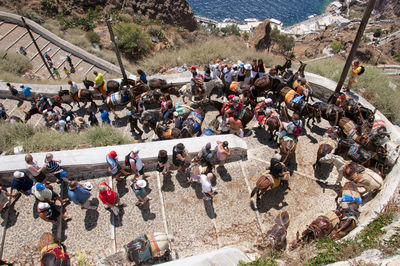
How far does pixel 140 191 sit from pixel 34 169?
2996 mm

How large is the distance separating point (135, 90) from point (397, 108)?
440 inches

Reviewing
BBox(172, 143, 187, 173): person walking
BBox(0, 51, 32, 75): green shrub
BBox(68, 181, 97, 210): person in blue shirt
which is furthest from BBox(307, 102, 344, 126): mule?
BBox(0, 51, 32, 75): green shrub

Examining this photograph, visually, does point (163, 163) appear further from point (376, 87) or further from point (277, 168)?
point (376, 87)

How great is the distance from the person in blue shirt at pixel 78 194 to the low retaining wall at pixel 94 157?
1.17 m

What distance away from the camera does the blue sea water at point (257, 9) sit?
83750 mm

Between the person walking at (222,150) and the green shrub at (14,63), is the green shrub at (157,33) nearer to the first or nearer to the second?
the green shrub at (14,63)

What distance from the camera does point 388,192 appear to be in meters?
6.61

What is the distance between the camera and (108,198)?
6496 millimetres

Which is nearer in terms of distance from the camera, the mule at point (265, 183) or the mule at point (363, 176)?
the mule at point (363, 176)

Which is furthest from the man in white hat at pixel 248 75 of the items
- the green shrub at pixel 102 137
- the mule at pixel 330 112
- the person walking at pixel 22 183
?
the person walking at pixel 22 183

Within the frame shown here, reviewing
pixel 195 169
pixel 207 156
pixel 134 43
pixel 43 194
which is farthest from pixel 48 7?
pixel 195 169

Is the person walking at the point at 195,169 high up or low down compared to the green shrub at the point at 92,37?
up

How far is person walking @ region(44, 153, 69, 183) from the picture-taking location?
694cm

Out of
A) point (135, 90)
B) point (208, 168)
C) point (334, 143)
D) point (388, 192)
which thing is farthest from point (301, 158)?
point (135, 90)
